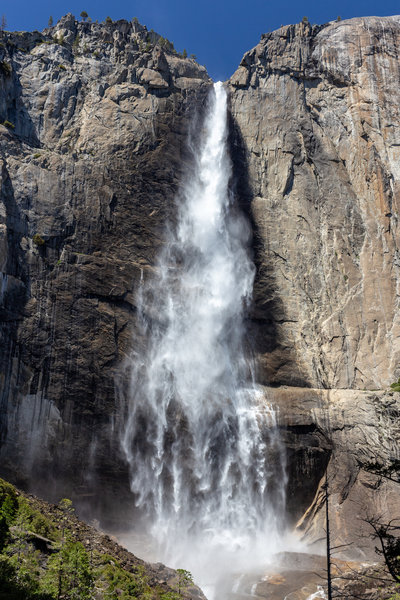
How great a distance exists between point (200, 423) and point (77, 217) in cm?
1696

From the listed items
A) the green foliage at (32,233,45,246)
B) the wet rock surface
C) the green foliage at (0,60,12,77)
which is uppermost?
the green foliage at (0,60,12,77)

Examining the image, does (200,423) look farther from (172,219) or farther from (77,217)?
(77,217)

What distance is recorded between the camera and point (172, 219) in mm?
43781

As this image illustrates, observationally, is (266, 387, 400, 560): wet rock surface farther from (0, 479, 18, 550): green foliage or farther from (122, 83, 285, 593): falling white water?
(0, 479, 18, 550): green foliage

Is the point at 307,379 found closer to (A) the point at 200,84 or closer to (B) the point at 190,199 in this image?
(B) the point at 190,199

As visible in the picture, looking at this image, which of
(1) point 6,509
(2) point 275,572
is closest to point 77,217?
(1) point 6,509

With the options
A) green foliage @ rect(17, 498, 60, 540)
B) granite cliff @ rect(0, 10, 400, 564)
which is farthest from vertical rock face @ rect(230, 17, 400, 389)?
green foliage @ rect(17, 498, 60, 540)

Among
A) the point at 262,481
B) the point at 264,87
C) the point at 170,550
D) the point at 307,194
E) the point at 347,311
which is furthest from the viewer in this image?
the point at 264,87

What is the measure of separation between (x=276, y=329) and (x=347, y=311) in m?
5.86

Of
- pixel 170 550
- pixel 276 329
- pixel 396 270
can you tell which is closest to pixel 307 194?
pixel 396 270

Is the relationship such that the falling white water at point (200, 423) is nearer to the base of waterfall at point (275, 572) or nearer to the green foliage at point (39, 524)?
the base of waterfall at point (275, 572)

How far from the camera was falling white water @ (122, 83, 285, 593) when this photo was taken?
1383 inches

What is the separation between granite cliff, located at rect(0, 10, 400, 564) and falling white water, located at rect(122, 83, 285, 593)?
140 cm

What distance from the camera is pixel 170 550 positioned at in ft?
111
